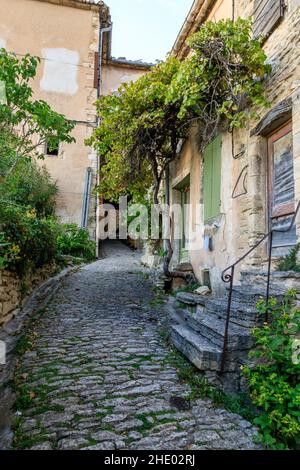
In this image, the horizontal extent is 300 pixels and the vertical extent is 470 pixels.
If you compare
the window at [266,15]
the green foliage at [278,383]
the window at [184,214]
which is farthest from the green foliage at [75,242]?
the green foliage at [278,383]

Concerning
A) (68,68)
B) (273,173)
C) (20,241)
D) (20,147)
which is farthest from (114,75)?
(273,173)

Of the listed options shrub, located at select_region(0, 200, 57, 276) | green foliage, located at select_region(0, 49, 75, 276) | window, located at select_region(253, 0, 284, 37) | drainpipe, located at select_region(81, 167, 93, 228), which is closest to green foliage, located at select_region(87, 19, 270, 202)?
window, located at select_region(253, 0, 284, 37)

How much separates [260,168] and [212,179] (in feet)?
4.52

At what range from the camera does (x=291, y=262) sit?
11.8 feet

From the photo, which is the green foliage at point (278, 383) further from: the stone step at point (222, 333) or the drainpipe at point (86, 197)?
the drainpipe at point (86, 197)

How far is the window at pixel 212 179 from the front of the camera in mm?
5520

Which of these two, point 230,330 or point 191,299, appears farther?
point 191,299

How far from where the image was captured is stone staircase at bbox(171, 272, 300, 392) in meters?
3.03

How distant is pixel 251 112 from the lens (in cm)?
446

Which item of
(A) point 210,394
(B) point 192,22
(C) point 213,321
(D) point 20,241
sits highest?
(B) point 192,22

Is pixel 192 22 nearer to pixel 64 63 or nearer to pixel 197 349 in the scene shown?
pixel 197 349
